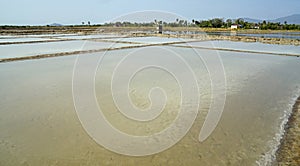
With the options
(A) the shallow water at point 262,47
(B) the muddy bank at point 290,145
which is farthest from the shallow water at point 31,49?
(B) the muddy bank at point 290,145

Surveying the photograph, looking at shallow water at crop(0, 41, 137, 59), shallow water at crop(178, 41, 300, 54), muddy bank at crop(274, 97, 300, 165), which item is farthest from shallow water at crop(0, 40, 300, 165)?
shallow water at crop(178, 41, 300, 54)

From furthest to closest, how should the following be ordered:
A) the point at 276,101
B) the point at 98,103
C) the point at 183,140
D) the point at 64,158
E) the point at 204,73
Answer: the point at 204,73, the point at 276,101, the point at 98,103, the point at 183,140, the point at 64,158

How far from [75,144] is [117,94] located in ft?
7.46

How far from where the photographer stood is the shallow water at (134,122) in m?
3.06

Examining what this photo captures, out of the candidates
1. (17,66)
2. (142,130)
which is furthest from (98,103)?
(17,66)

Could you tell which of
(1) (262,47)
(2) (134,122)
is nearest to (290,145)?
(2) (134,122)

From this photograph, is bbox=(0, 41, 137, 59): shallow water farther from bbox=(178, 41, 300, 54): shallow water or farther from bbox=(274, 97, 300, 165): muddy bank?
bbox=(274, 97, 300, 165): muddy bank

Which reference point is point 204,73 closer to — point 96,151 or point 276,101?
point 276,101

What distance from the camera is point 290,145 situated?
335 cm

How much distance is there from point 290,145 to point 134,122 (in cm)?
229

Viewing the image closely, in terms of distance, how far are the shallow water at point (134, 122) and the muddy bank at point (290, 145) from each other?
0.14 meters

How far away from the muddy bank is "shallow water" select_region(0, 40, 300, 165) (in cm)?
14

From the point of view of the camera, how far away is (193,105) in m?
4.96

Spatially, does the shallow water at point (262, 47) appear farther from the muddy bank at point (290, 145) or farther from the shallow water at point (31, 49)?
the muddy bank at point (290, 145)
